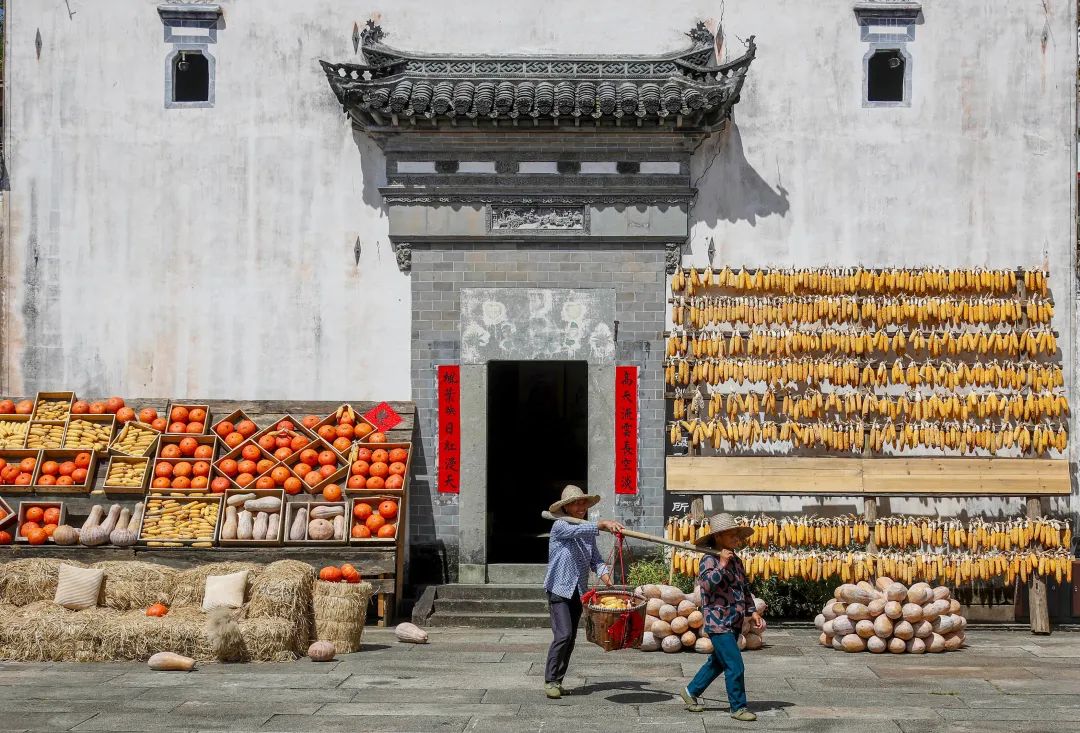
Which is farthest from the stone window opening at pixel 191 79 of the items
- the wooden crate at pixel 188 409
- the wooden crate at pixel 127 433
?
Answer: the wooden crate at pixel 127 433

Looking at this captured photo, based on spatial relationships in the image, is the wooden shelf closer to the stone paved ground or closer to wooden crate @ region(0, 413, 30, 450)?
the stone paved ground

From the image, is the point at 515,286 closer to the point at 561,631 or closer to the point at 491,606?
the point at 491,606

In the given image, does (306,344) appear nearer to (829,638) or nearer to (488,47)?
(488,47)

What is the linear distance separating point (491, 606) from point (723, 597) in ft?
18.5

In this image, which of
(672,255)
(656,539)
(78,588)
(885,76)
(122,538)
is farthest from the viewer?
(885,76)

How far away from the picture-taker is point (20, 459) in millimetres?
14930

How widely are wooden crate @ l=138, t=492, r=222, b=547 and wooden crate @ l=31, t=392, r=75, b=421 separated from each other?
5.20ft

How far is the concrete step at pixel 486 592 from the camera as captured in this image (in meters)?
14.9

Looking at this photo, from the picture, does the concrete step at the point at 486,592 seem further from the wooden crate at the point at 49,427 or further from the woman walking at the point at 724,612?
the woman walking at the point at 724,612

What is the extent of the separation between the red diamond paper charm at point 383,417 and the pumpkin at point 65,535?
11.3ft

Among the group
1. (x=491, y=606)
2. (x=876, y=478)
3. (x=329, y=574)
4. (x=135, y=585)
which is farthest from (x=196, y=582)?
(x=876, y=478)

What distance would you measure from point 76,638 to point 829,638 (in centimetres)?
720

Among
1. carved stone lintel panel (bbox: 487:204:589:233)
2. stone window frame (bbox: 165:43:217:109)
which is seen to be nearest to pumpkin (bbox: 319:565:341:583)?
carved stone lintel panel (bbox: 487:204:589:233)

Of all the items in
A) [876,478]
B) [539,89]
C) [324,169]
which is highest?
[539,89]
